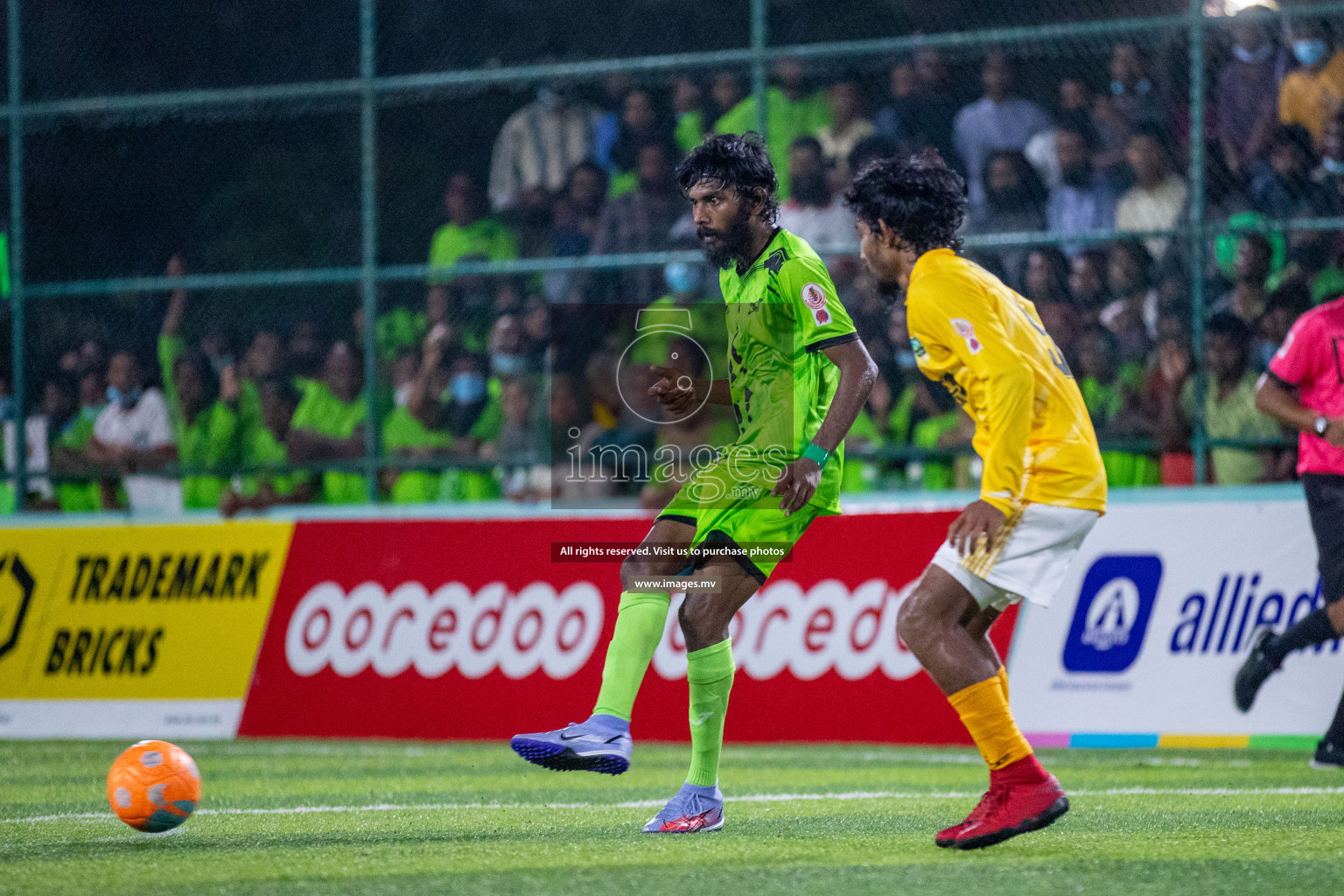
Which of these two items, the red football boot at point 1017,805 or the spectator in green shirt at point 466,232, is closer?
the red football boot at point 1017,805

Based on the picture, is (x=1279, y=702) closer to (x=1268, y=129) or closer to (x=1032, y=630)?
(x=1032, y=630)

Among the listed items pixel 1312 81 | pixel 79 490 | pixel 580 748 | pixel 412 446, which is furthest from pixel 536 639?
pixel 1312 81

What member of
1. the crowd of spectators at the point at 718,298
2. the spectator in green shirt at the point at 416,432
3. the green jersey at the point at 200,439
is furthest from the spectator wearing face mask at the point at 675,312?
the green jersey at the point at 200,439

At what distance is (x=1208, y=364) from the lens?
32.1ft

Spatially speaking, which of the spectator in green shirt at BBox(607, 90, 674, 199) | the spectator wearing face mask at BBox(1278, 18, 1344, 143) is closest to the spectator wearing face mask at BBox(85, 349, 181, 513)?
the spectator in green shirt at BBox(607, 90, 674, 199)

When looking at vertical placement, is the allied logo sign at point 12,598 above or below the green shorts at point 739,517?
below

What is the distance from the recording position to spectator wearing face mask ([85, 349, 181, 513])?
1160 cm

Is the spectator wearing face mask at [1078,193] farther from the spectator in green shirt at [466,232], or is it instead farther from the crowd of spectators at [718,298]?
the spectator in green shirt at [466,232]

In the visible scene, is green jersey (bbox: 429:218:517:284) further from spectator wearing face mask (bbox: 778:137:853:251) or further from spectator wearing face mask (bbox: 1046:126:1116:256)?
spectator wearing face mask (bbox: 1046:126:1116:256)

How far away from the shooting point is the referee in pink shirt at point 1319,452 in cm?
779

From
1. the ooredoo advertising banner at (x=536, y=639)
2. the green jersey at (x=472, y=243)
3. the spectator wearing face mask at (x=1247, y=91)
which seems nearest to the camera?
the ooredoo advertising banner at (x=536, y=639)

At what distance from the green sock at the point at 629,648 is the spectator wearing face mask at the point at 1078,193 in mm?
5451

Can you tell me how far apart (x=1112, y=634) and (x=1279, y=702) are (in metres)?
0.89

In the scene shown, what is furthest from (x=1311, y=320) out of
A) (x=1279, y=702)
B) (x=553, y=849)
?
(x=553, y=849)
